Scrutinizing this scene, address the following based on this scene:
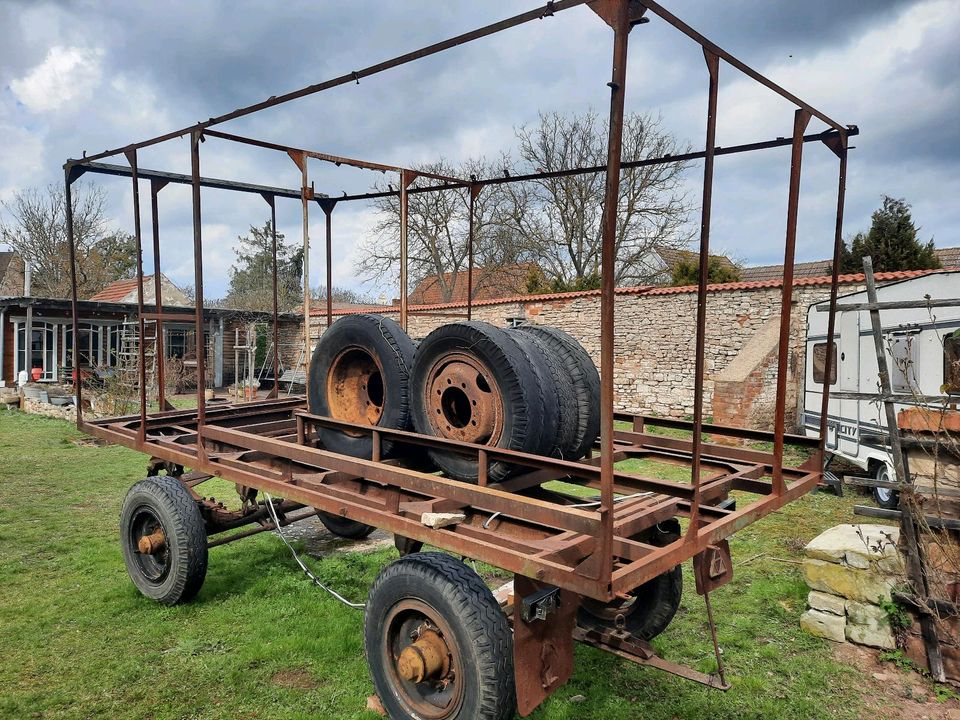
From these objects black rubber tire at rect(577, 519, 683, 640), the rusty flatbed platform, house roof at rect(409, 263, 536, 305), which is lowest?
black rubber tire at rect(577, 519, 683, 640)

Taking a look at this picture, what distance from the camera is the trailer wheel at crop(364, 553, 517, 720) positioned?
8.13ft

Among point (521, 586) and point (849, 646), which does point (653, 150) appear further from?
point (521, 586)

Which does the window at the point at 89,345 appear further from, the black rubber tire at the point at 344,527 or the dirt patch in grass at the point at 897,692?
the dirt patch in grass at the point at 897,692

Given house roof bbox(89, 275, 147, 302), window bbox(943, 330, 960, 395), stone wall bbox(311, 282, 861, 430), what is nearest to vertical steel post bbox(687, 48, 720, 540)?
window bbox(943, 330, 960, 395)

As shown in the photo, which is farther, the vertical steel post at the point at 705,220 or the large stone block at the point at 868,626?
the large stone block at the point at 868,626

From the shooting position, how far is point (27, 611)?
14.3ft

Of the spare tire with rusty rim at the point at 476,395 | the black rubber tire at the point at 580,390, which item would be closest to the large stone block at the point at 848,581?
the black rubber tire at the point at 580,390

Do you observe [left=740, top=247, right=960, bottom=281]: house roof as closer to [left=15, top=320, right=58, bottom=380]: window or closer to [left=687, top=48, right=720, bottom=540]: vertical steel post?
[left=687, top=48, right=720, bottom=540]: vertical steel post

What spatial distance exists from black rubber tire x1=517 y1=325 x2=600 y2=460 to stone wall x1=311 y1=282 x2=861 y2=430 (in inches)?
325

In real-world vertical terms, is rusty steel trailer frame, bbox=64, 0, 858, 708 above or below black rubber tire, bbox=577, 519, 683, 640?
above

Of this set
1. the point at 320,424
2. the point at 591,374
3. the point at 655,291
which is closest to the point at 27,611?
the point at 320,424

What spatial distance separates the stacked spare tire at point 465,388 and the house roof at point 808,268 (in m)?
16.1

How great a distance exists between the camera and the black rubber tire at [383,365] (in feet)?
12.3

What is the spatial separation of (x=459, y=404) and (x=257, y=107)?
192 centimetres
